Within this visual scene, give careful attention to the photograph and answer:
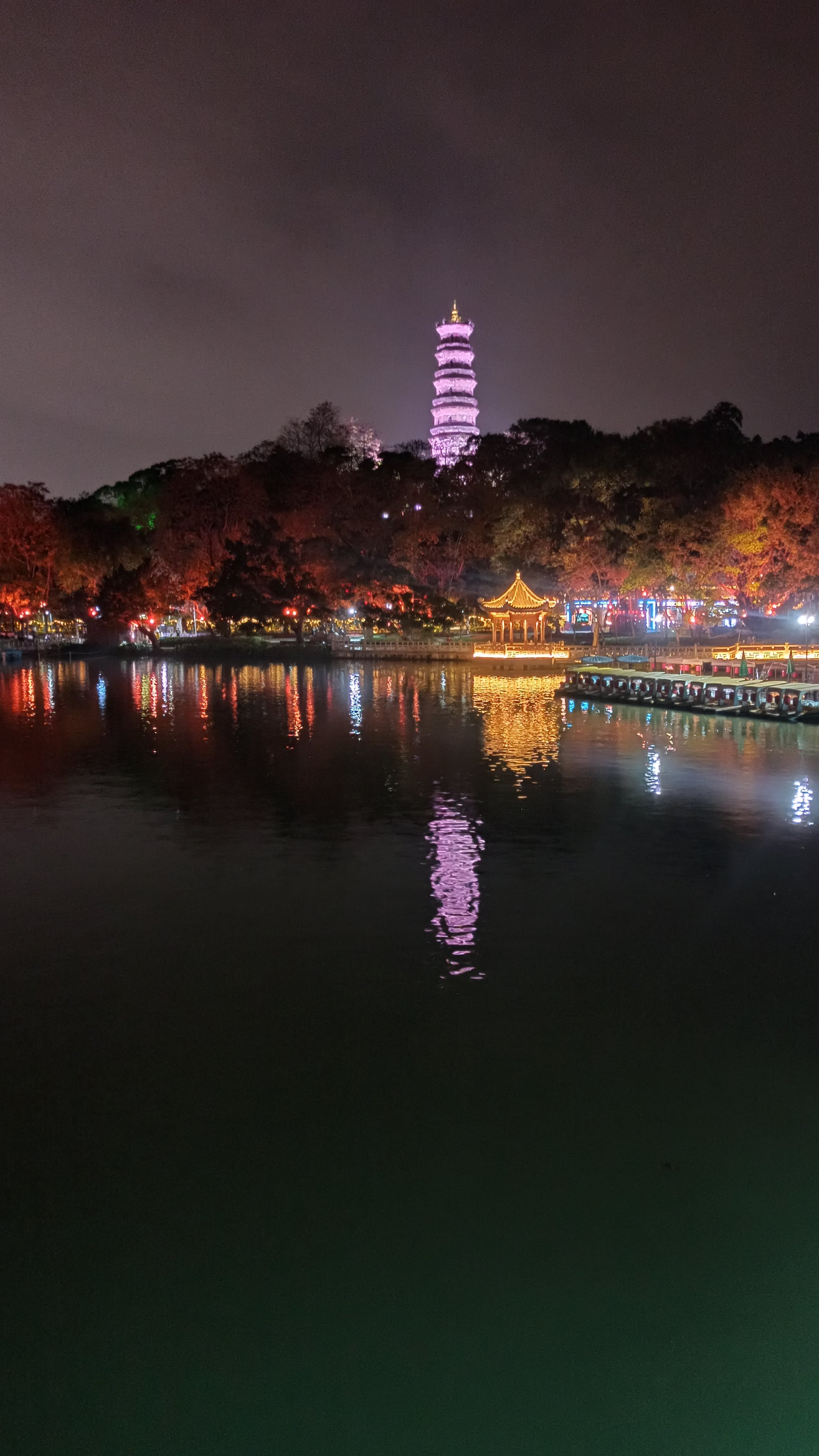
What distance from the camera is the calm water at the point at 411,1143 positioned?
4.24 metres

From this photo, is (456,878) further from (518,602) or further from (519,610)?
(518,602)

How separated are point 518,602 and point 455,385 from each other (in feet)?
234

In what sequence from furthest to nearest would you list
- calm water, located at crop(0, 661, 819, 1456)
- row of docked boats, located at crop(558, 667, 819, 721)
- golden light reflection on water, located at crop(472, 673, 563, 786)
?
row of docked boats, located at crop(558, 667, 819, 721) → golden light reflection on water, located at crop(472, 673, 563, 786) → calm water, located at crop(0, 661, 819, 1456)

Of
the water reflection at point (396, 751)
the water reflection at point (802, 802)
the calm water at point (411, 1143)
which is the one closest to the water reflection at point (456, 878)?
the calm water at point (411, 1143)

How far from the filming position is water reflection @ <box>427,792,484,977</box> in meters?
9.16

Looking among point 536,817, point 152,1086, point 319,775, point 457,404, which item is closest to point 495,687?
point 319,775

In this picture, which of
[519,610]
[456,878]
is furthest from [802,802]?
[519,610]

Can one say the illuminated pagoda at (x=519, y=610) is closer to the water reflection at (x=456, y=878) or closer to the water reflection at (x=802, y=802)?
the water reflection at (x=802, y=802)

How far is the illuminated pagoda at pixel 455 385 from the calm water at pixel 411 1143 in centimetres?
10960

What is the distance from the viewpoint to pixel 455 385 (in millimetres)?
118312

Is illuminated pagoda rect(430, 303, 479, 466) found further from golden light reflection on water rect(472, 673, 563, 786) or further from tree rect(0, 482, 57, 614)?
golden light reflection on water rect(472, 673, 563, 786)

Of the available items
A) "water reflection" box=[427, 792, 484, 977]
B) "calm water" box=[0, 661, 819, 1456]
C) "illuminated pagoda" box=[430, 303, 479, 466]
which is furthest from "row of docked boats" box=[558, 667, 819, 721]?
"illuminated pagoda" box=[430, 303, 479, 466]

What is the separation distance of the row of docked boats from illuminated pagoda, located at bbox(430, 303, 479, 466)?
283 feet

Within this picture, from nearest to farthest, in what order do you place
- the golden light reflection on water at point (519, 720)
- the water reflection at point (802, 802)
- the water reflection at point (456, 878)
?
the water reflection at point (456, 878) → the water reflection at point (802, 802) → the golden light reflection on water at point (519, 720)
